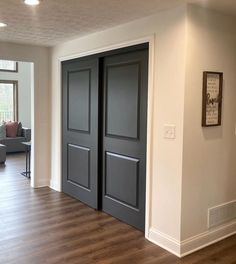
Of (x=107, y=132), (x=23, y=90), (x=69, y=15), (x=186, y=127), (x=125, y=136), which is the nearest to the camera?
(x=186, y=127)

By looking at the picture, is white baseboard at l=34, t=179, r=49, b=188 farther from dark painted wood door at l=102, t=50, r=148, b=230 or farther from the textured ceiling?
the textured ceiling

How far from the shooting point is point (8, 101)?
30.1 ft

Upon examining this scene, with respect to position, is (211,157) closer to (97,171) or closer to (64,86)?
(97,171)

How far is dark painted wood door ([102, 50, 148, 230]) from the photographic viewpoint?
3.46 m

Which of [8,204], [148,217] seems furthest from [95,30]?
[8,204]

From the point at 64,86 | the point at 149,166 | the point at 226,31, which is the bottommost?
the point at 149,166

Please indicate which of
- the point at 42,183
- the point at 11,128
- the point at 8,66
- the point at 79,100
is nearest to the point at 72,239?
the point at 79,100

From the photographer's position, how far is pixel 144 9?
9.87 ft

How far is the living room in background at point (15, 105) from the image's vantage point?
840cm

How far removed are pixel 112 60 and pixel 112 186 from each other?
1566mm

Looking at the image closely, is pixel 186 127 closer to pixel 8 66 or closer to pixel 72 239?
pixel 72 239

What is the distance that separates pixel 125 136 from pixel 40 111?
2032 millimetres

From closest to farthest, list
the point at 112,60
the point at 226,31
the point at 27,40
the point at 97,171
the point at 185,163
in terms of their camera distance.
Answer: the point at 185,163 < the point at 226,31 < the point at 112,60 < the point at 97,171 < the point at 27,40

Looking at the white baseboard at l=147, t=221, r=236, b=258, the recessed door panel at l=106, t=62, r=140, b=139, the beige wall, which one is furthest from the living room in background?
the white baseboard at l=147, t=221, r=236, b=258
